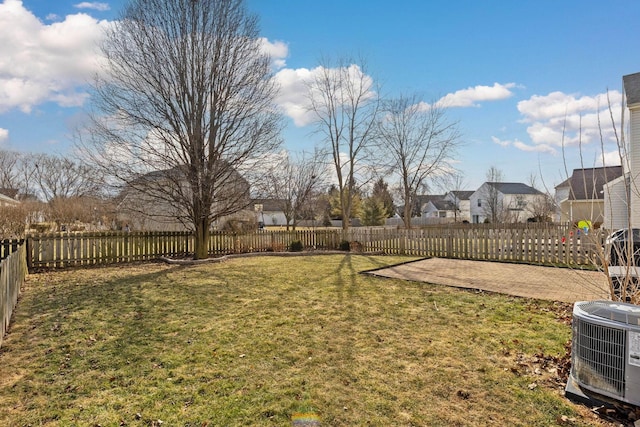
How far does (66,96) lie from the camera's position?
527 inches

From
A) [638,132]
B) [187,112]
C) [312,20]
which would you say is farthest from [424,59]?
[638,132]

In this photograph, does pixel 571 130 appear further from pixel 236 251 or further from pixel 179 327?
pixel 236 251

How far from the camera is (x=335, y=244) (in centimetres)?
1838

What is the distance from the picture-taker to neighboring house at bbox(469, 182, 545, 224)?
43.9m

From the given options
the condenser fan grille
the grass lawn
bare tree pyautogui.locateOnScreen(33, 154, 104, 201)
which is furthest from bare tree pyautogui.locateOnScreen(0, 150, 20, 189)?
the condenser fan grille

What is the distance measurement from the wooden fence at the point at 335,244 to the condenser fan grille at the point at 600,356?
22.7 feet

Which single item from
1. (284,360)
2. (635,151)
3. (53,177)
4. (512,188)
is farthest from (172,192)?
(512,188)

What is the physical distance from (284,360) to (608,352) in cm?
319

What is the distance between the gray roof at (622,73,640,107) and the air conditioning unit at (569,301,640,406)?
55.6 feet

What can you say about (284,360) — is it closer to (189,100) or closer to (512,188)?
(189,100)

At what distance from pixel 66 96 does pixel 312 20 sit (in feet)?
33.4

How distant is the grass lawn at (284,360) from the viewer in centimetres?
301

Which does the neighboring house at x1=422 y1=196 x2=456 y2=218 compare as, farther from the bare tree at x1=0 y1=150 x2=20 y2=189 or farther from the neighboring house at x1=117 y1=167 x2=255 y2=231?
the bare tree at x1=0 y1=150 x2=20 y2=189

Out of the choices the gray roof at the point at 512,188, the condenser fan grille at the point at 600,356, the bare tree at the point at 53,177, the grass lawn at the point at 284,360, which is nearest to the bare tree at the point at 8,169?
the bare tree at the point at 53,177
